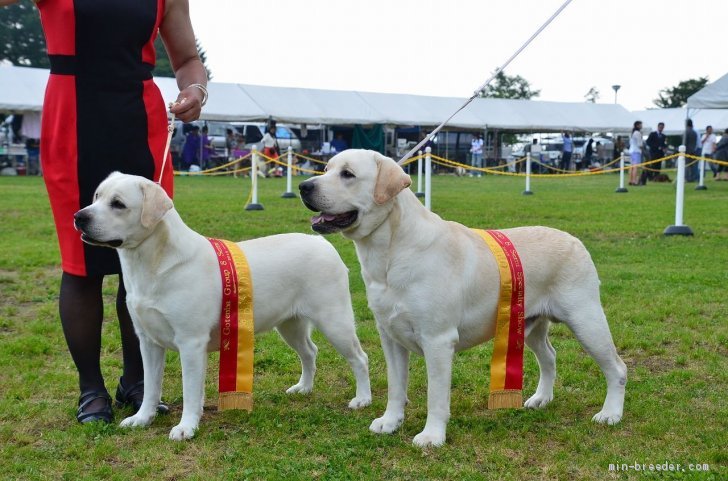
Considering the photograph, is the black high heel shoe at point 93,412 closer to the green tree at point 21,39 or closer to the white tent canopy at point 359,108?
the white tent canopy at point 359,108

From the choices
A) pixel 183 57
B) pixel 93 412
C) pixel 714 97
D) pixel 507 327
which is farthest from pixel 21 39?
pixel 507 327

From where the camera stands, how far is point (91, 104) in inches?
160

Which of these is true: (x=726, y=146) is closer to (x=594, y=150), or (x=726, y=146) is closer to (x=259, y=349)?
(x=594, y=150)

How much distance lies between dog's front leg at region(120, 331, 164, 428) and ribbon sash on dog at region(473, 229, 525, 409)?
192cm

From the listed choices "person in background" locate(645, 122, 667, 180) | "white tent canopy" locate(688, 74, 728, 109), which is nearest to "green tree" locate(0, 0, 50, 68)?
"person in background" locate(645, 122, 667, 180)

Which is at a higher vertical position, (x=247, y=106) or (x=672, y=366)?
(x=247, y=106)

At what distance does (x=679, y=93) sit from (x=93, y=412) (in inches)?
3335

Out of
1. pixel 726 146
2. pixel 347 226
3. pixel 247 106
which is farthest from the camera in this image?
pixel 247 106

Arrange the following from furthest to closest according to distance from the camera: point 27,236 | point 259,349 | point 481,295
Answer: point 27,236 → point 259,349 → point 481,295

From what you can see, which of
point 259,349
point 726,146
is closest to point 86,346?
point 259,349

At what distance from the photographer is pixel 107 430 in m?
4.11

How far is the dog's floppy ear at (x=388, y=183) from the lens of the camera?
3740mm

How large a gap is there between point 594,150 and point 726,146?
15631 millimetres

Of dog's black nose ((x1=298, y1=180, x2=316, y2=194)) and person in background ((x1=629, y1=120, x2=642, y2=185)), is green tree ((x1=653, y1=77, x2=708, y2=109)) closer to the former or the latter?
person in background ((x1=629, y1=120, x2=642, y2=185))
